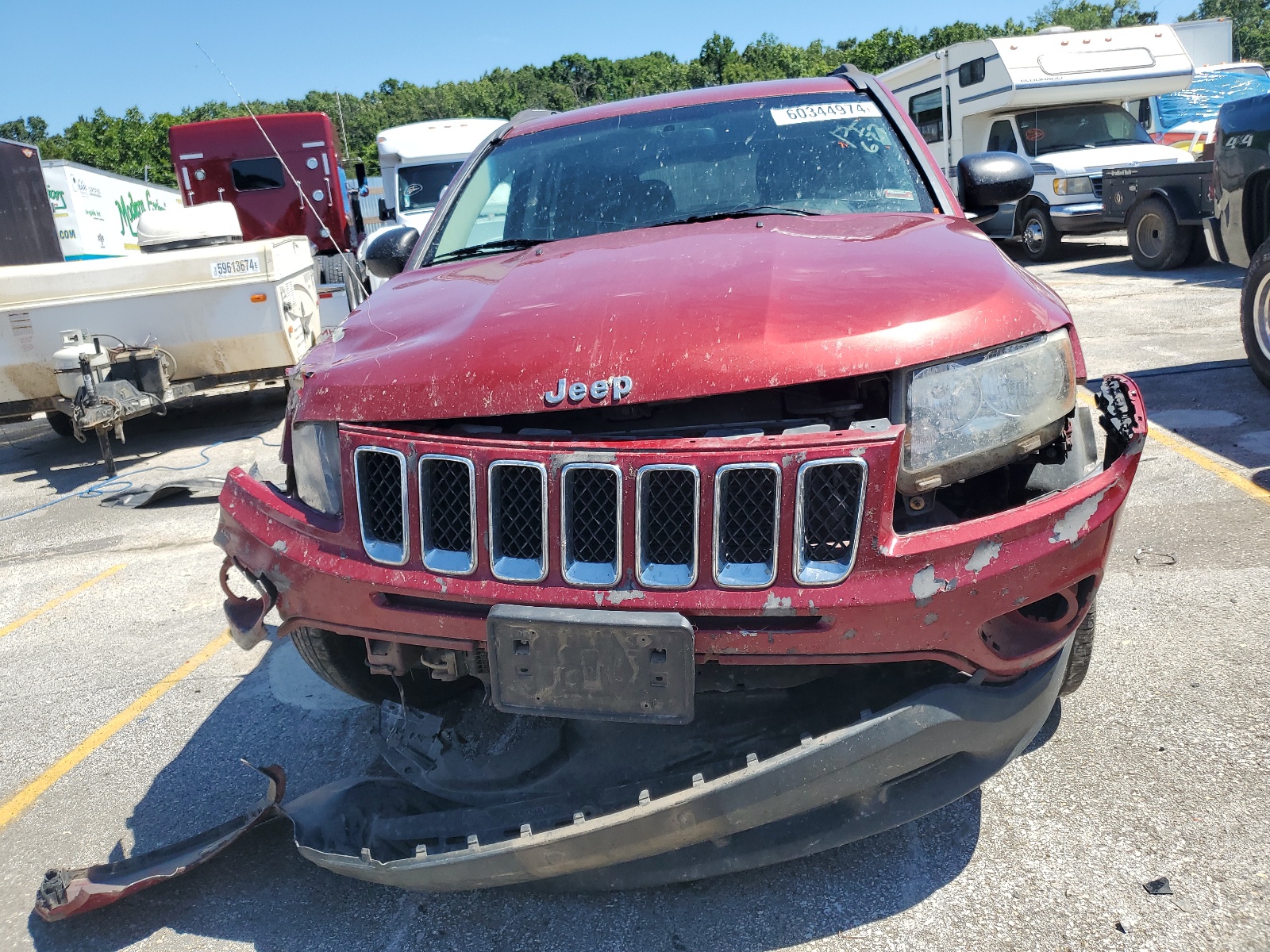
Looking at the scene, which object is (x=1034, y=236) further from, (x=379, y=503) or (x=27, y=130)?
(x=27, y=130)

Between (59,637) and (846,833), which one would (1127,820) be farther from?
(59,637)

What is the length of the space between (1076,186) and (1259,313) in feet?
28.6

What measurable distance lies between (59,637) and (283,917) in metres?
2.71

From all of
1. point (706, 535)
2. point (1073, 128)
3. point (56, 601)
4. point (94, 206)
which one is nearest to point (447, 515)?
point (706, 535)

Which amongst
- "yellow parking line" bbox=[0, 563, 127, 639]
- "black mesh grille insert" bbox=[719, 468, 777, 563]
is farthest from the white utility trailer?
"black mesh grille insert" bbox=[719, 468, 777, 563]

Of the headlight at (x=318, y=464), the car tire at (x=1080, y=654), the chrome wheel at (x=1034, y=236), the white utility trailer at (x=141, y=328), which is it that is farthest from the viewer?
the chrome wheel at (x=1034, y=236)

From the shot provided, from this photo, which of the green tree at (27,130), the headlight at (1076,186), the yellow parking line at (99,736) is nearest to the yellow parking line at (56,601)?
the yellow parking line at (99,736)

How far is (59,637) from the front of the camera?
14.7ft

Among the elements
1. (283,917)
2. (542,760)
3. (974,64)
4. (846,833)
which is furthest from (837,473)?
(974,64)

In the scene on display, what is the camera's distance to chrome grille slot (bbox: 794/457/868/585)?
1865 millimetres

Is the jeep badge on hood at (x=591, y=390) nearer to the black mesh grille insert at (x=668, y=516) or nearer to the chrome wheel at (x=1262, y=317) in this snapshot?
the black mesh grille insert at (x=668, y=516)

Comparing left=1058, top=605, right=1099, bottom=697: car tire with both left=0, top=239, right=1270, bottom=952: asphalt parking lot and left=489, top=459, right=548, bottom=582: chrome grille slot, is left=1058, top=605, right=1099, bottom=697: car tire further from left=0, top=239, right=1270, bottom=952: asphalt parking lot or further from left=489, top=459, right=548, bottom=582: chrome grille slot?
left=489, top=459, right=548, bottom=582: chrome grille slot

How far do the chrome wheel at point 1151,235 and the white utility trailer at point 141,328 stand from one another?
10.2 meters

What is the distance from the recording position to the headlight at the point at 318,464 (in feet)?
7.40
